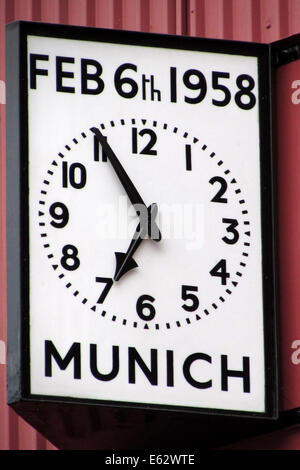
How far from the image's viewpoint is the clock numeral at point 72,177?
6.49m

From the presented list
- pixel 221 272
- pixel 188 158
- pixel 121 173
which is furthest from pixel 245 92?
pixel 221 272

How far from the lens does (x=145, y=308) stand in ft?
21.1

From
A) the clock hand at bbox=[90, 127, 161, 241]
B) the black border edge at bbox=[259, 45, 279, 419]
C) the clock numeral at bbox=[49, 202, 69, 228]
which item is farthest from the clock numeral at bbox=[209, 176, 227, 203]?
the clock numeral at bbox=[49, 202, 69, 228]

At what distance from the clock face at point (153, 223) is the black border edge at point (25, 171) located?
10 cm

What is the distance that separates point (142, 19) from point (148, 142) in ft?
5.20

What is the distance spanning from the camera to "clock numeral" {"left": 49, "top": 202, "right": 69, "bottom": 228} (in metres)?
6.41

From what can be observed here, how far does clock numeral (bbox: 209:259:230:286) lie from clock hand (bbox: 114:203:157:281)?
0.91 feet

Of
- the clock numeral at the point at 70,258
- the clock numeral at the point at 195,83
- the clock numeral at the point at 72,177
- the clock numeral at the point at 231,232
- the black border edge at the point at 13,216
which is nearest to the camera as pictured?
the black border edge at the point at 13,216

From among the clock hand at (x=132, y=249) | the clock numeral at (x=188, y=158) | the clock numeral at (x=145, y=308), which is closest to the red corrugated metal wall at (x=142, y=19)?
the clock numeral at (x=188, y=158)

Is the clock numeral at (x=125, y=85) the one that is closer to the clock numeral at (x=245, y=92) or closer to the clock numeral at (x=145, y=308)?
the clock numeral at (x=245, y=92)

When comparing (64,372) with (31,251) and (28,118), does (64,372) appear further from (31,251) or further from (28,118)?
(28,118)

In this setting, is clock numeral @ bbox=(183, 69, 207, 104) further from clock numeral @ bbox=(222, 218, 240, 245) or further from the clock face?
clock numeral @ bbox=(222, 218, 240, 245)

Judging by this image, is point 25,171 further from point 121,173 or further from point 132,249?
point 132,249
